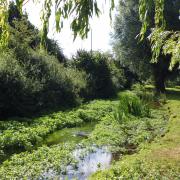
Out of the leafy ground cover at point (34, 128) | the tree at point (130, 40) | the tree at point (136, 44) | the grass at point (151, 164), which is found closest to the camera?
the grass at point (151, 164)

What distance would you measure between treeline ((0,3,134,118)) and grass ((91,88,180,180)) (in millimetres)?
5691

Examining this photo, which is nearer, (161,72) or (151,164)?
(151,164)

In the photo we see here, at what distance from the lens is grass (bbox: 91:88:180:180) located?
10.0 meters

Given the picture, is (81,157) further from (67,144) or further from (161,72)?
(161,72)

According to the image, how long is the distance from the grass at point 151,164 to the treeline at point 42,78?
5.69 metres

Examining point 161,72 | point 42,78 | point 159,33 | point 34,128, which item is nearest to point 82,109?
point 42,78

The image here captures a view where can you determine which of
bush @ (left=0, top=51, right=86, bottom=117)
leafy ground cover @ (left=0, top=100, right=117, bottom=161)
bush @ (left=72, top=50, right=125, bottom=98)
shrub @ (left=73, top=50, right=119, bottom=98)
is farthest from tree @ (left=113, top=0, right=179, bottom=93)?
leafy ground cover @ (left=0, top=100, right=117, bottom=161)

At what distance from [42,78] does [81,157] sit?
12.7m

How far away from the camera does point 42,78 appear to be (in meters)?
25.1

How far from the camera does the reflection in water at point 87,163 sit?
10719mm

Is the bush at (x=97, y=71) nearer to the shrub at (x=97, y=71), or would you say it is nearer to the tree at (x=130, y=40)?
the shrub at (x=97, y=71)

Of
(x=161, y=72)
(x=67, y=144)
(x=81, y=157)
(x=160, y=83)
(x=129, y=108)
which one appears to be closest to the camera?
(x=81, y=157)

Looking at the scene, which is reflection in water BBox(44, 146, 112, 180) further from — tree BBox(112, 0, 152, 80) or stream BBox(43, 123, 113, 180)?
tree BBox(112, 0, 152, 80)

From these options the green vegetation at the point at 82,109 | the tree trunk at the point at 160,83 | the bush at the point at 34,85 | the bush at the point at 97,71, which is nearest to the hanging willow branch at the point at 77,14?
the green vegetation at the point at 82,109
